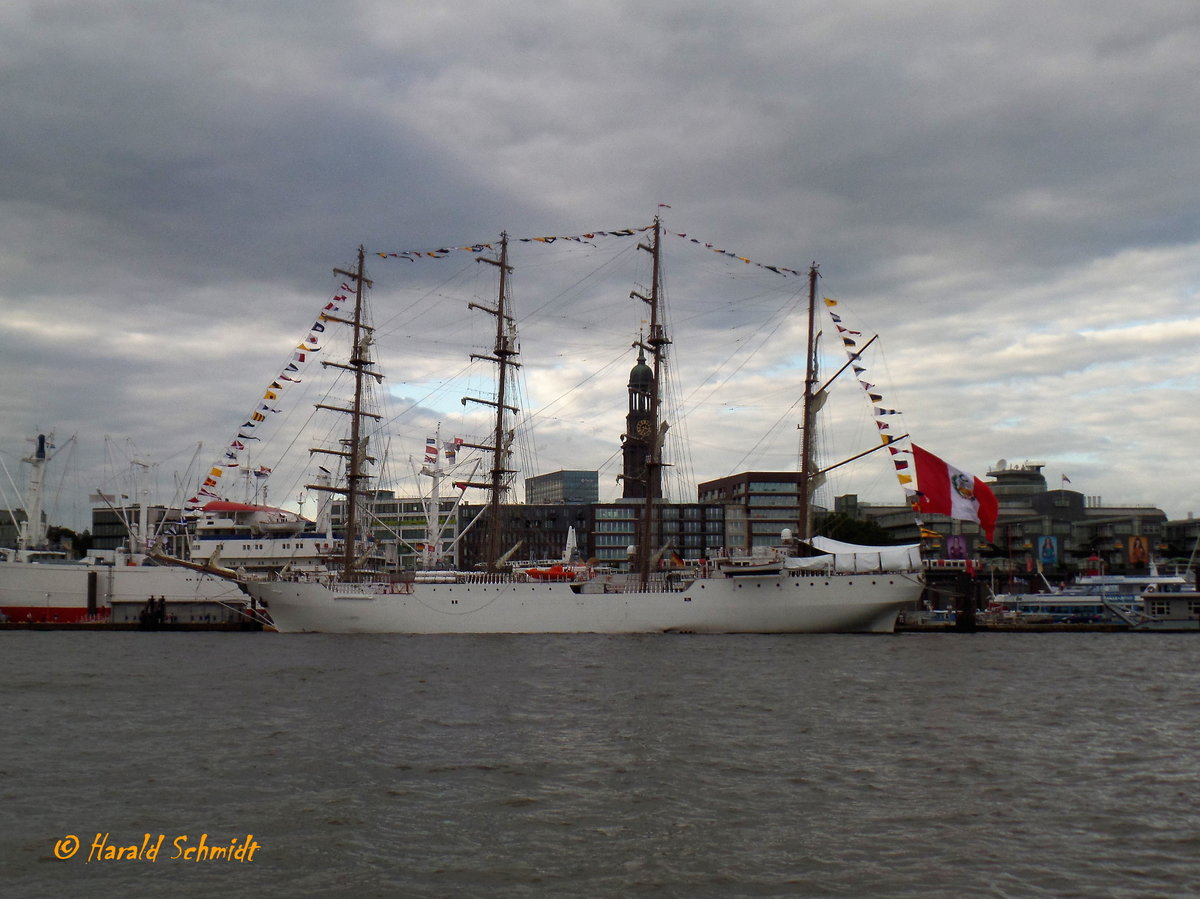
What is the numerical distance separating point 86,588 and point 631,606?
4545cm

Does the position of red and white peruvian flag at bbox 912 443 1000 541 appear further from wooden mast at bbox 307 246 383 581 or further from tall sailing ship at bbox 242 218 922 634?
wooden mast at bbox 307 246 383 581

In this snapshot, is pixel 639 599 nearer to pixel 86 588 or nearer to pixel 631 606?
pixel 631 606

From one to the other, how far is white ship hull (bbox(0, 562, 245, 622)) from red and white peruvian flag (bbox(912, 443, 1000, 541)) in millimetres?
49050

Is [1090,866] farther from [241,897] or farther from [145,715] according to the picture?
[145,715]

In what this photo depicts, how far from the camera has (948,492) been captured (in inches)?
2216

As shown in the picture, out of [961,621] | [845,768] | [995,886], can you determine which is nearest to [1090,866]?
[995,886]

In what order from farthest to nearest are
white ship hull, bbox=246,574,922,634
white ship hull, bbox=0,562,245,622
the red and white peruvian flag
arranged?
white ship hull, bbox=0,562,245,622
white ship hull, bbox=246,574,922,634
the red and white peruvian flag

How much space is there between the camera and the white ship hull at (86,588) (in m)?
75.9

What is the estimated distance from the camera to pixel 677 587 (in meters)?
60.8

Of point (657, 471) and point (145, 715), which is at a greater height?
point (657, 471)

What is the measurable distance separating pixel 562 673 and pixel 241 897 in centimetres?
2412

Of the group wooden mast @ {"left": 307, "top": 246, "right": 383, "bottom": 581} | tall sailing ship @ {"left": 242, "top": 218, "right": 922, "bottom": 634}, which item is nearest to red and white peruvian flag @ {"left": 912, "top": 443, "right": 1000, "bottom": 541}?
tall sailing ship @ {"left": 242, "top": 218, "right": 922, "bottom": 634}

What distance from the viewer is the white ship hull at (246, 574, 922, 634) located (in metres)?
58.8

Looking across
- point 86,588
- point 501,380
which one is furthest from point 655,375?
point 86,588
